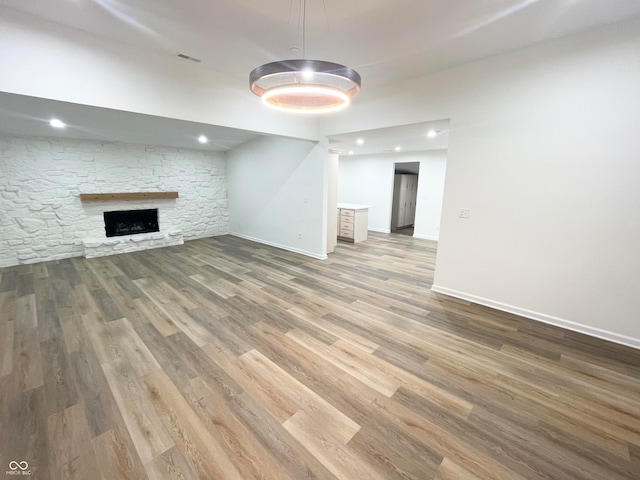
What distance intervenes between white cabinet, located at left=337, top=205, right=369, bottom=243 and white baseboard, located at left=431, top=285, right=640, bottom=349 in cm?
316

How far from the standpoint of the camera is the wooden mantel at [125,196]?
16.5 feet

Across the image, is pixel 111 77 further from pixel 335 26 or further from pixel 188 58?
pixel 335 26

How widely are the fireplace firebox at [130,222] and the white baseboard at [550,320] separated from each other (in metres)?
6.27

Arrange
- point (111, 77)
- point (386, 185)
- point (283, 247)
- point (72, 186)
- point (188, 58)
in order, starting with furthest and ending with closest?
1. point (386, 185)
2. point (283, 247)
3. point (72, 186)
4. point (188, 58)
5. point (111, 77)

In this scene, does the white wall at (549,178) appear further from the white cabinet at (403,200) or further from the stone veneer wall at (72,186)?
the stone veneer wall at (72,186)

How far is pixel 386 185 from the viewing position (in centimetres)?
794

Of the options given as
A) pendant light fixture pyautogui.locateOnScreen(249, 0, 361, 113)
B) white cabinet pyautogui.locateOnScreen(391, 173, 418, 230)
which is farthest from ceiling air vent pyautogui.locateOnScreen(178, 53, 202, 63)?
white cabinet pyautogui.locateOnScreen(391, 173, 418, 230)

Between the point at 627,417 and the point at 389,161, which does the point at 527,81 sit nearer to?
the point at 627,417

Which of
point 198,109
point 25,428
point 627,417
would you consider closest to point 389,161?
point 198,109

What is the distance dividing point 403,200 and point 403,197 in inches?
4.1

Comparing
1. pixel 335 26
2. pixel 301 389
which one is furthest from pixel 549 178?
pixel 301 389

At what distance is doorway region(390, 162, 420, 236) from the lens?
327 inches

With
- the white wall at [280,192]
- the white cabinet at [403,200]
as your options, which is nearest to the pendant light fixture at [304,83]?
the white wall at [280,192]
